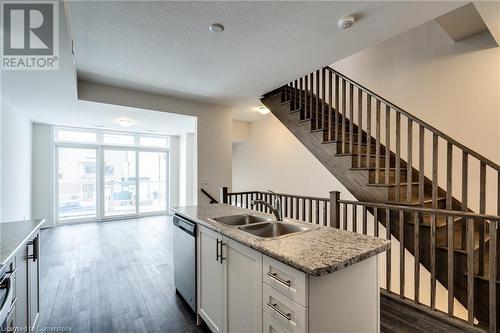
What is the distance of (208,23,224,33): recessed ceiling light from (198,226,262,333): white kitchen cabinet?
5.99 feet

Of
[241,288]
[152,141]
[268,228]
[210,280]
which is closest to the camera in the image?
[241,288]

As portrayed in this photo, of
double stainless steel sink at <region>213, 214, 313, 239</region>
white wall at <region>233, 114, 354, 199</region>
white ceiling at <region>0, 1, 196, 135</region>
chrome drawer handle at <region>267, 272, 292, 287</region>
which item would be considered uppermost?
white ceiling at <region>0, 1, 196, 135</region>

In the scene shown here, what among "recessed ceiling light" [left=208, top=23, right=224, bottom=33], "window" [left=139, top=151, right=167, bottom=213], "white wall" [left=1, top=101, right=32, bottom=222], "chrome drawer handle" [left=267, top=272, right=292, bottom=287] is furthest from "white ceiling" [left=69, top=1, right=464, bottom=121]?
"window" [left=139, top=151, right=167, bottom=213]

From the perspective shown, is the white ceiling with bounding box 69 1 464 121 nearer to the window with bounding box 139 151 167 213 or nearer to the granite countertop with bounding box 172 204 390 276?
the granite countertop with bounding box 172 204 390 276

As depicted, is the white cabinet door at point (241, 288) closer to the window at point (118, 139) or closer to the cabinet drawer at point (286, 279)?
the cabinet drawer at point (286, 279)

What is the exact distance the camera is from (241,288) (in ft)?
4.99

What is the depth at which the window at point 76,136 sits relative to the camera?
18.8ft

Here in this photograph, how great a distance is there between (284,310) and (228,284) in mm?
557

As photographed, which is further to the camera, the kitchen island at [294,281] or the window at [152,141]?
the window at [152,141]

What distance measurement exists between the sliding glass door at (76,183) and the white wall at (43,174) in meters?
0.16

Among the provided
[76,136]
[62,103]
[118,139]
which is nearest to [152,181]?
[118,139]

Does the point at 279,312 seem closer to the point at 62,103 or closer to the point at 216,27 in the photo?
the point at 216,27

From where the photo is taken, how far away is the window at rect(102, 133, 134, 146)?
6.27 m

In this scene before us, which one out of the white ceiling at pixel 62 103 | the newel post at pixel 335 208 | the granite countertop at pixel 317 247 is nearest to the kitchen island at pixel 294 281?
the granite countertop at pixel 317 247
